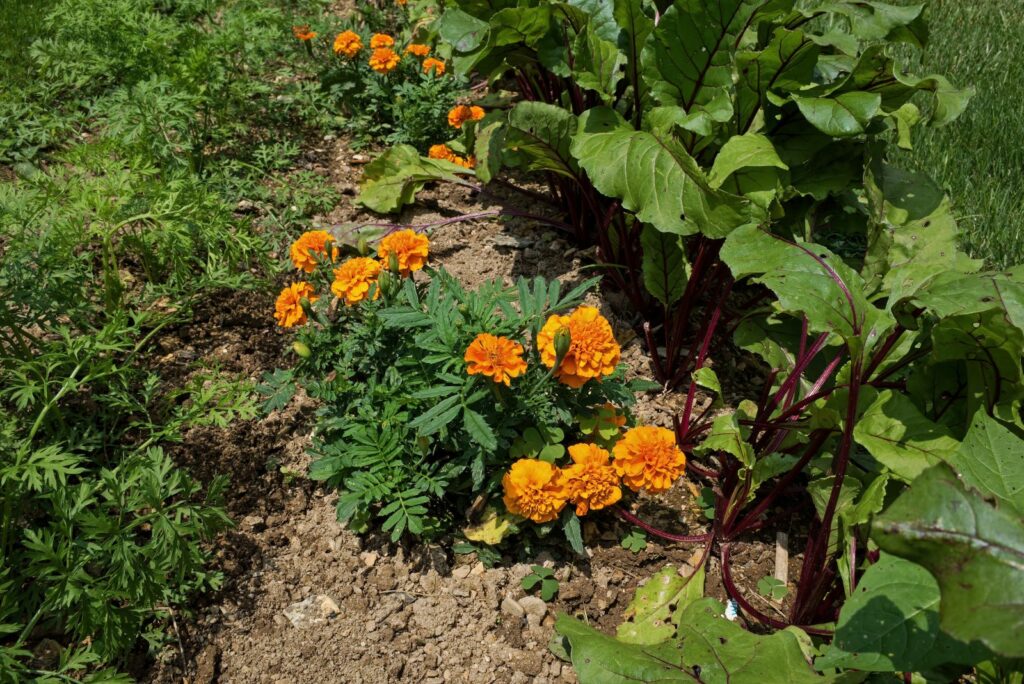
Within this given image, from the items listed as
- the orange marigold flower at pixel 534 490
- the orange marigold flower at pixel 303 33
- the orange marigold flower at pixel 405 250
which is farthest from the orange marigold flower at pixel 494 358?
the orange marigold flower at pixel 303 33

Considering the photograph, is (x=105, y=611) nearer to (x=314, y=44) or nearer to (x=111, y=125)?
(x=111, y=125)

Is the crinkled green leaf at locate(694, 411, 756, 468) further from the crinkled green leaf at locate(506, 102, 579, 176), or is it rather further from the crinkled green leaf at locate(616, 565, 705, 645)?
the crinkled green leaf at locate(506, 102, 579, 176)

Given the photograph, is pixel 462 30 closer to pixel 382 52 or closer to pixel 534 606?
pixel 382 52

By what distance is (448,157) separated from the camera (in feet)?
11.2

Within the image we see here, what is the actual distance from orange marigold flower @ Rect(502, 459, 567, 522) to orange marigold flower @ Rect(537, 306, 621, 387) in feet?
0.88

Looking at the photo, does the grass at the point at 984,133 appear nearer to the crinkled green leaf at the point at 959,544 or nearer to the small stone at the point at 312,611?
the crinkled green leaf at the point at 959,544

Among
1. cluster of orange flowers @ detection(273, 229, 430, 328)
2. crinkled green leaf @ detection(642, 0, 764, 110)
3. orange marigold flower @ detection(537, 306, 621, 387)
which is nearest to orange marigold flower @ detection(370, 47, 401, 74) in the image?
cluster of orange flowers @ detection(273, 229, 430, 328)

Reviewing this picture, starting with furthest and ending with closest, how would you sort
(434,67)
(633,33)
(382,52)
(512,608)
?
(434,67) < (382,52) < (633,33) < (512,608)

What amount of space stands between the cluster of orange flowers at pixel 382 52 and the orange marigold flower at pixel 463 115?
355mm

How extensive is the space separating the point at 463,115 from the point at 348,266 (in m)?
1.49

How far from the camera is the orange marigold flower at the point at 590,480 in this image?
6.64 ft

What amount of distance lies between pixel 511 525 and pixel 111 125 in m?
2.25

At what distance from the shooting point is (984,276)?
1716 millimetres

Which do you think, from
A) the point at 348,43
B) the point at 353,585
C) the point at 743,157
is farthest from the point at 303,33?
the point at 353,585
